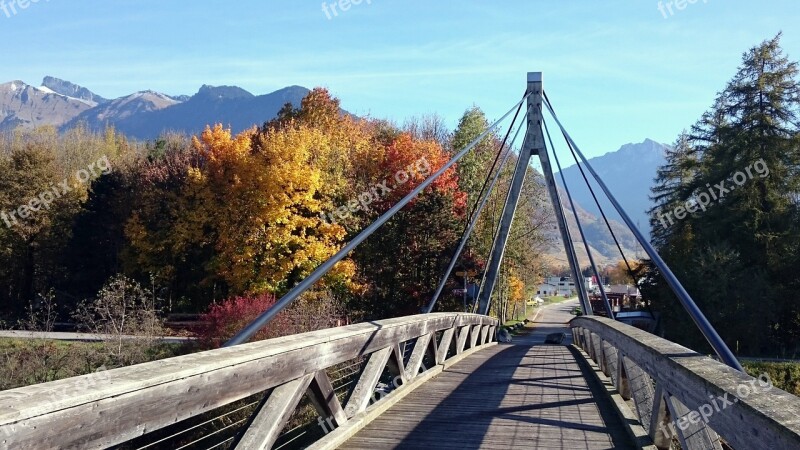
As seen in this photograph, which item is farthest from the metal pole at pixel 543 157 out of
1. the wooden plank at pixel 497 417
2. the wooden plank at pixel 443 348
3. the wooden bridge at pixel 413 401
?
the wooden plank at pixel 497 417

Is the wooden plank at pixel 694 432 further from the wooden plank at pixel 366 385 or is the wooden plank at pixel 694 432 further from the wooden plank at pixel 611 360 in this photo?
the wooden plank at pixel 611 360

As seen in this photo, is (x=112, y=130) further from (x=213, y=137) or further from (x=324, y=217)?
(x=324, y=217)

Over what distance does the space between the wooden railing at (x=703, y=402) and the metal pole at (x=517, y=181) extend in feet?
41.6

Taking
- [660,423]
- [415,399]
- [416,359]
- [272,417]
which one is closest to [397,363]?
[415,399]

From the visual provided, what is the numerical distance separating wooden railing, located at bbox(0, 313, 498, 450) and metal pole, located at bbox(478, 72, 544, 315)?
12.7 meters

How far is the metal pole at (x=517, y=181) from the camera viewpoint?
60.5 ft

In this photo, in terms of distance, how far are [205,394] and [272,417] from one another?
71cm

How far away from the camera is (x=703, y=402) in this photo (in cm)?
332

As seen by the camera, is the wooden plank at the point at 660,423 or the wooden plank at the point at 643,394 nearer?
the wooden plank at the point at 660,423

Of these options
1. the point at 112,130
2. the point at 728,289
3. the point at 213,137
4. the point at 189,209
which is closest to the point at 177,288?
the point at 189,209

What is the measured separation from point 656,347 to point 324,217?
27.3m

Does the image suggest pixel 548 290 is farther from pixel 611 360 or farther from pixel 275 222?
pixel 611 360

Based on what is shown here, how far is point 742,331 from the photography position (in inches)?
1243

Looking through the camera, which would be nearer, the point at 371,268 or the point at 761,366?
the point at 761,366
